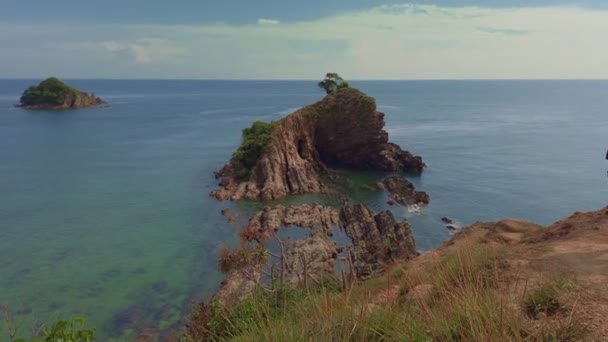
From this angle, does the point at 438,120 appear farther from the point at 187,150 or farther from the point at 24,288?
the point at 24,288

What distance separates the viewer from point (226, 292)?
67.8 feet

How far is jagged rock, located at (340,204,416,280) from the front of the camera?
1014 inches

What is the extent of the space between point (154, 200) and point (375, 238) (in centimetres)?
2166

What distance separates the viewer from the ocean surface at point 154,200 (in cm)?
2322

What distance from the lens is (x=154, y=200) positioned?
4084 centimetres

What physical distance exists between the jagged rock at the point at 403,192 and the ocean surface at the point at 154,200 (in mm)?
1340

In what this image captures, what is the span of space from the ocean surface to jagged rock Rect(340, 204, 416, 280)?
3.18m

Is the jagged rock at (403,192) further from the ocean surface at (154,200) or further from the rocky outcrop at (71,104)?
the rocky outcrop at (71,104)

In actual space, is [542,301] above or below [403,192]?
above

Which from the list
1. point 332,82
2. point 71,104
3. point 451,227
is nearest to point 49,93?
point 71,104

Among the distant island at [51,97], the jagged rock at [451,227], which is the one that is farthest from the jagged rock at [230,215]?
the distant island at [51,97]

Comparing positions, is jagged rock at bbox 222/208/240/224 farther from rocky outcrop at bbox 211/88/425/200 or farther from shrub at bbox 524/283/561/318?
shrub at bbox 524/283/561/318

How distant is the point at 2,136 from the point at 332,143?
5951cm

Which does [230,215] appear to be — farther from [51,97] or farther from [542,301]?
[51,97]
